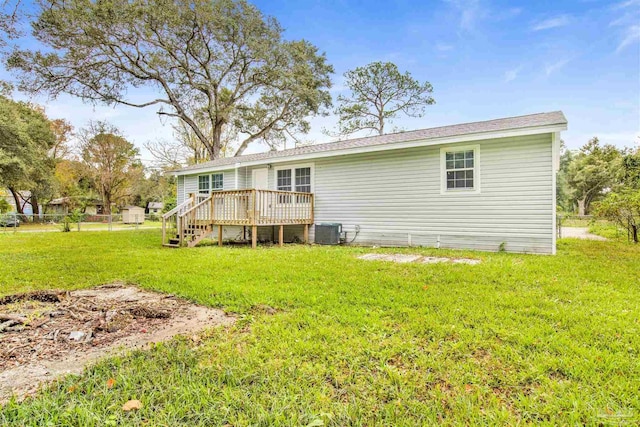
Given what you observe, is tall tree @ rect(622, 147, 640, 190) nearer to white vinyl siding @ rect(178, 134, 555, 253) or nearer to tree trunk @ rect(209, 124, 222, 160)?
white vinyl siding @ rect(178, 134, 555, 253)

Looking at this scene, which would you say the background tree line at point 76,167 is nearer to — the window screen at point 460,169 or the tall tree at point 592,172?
the window screen at point 460,169

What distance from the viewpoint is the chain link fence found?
17.1 m

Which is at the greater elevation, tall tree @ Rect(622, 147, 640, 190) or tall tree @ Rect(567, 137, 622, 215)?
tall tree @ Rect(567, 137, 622, 215)

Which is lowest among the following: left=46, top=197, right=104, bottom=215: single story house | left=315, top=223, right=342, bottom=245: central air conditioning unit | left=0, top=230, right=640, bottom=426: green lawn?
left=0, top=230, right=640, bottom=426: green lawn

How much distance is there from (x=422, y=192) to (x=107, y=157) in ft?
107

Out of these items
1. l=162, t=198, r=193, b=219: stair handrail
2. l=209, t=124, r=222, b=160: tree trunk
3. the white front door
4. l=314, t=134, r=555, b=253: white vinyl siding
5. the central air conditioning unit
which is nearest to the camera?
l=314, t=134, r=555, b=253: white vinyl siding

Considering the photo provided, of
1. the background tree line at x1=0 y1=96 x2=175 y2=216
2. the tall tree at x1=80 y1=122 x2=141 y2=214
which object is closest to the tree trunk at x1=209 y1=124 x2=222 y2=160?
the background tree line at x1=0 y1=96 x2=175 y2=216

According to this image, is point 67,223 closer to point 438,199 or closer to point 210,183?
point 210,183

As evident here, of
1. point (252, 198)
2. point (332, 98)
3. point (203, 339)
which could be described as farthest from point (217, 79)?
point (203, 339)

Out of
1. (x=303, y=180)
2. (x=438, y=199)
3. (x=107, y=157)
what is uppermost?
(x=107, y=157)

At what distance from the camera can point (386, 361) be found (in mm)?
2477

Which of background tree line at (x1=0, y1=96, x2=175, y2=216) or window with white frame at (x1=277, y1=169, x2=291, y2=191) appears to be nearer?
window with white frame at (x1=277, y1=169, x2=291, y2=191)

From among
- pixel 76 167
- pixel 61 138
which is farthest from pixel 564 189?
pixel 61 138

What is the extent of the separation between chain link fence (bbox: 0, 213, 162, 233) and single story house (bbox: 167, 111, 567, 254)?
11.1 meters
